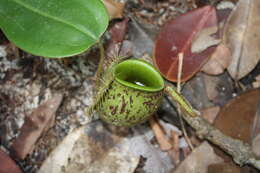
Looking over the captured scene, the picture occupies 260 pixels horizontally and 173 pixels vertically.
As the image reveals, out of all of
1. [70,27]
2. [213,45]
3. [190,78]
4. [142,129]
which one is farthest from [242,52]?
[70,27]

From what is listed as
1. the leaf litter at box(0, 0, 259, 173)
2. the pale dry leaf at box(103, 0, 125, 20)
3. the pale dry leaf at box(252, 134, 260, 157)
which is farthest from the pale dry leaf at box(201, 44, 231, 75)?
the pale dry leaf at box(103, 0, 125, 20)

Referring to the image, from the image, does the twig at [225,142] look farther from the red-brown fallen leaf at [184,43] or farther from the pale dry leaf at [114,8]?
the pale dry leaf at [114,8]

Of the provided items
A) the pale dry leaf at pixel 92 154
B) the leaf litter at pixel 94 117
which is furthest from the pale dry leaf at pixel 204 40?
the pale dry leaf at pixel 92 154

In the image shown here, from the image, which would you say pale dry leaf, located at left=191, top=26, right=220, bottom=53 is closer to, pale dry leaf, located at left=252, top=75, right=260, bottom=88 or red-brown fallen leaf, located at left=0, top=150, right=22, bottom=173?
pale dry leaf, located at left=252, top=75, right=260, bottom=88

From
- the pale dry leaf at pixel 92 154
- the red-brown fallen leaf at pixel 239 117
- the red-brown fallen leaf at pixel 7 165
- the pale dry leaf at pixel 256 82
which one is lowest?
the red-brown fallen leaf at pixel 7 165

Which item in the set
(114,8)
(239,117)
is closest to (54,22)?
(114,8)
